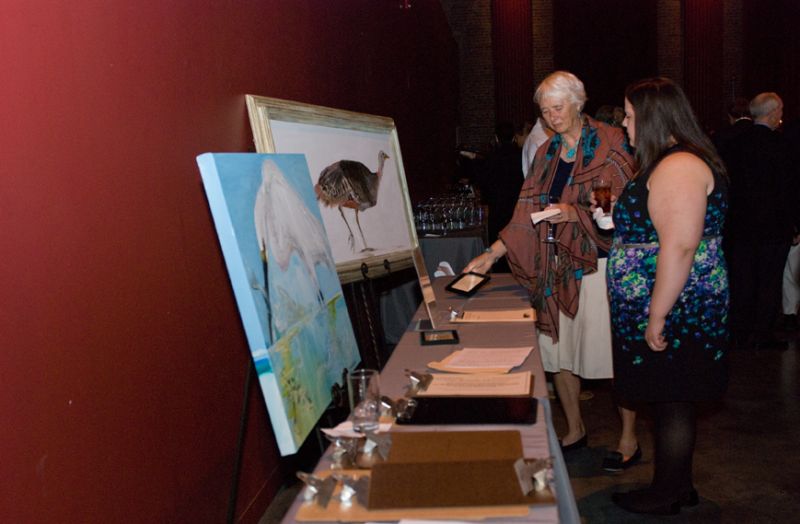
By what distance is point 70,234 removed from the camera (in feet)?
5.81

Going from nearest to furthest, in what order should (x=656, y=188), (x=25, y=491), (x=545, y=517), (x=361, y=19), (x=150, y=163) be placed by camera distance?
1. (x=545, y=517)
2. (x=25, y=491)
3. (x=150, y=163)
4. (x=656, y=188)
5. (x=361, y=19)

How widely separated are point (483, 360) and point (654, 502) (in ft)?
3.72

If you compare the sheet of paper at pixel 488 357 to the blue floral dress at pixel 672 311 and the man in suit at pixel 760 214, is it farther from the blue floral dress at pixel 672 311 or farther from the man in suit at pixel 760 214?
the man in suit at pixel 760 214

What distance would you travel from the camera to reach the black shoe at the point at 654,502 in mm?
2916

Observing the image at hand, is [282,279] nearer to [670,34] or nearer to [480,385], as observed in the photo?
[480,385]

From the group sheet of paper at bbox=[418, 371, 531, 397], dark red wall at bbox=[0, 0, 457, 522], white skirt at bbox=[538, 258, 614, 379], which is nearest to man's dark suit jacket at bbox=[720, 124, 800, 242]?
white skirt at bbox=[538, 258, 614, 379]

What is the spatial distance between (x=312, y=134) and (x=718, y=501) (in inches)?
84.2

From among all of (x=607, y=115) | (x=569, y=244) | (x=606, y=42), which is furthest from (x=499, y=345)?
(x=606, y=42)

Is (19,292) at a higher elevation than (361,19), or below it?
Result: below

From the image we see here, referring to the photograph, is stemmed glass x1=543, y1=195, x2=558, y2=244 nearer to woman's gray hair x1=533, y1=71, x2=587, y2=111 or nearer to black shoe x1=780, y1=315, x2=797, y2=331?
woman's gray hair x1=533, y1=71, x2=587, y2=111

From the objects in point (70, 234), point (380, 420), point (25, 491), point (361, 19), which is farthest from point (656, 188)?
point (361, 19)

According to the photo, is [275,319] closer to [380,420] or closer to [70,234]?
[380,420]

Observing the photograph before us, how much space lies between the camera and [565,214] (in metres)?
3.16

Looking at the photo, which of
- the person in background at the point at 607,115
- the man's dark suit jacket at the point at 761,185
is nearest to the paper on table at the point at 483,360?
the person in background at the point at 607,115
